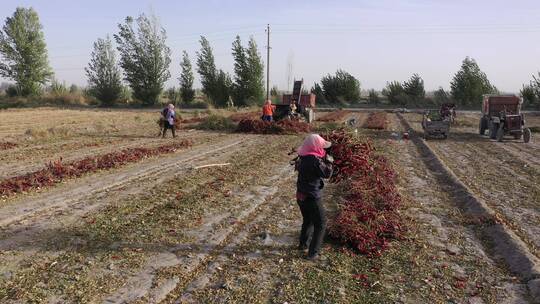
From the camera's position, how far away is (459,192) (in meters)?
10.5

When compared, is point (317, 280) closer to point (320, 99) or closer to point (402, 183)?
point (402, 183)

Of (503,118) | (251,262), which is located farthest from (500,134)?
(251,262)

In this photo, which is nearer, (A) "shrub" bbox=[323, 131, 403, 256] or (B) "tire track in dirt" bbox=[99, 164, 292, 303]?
(B) "tire track in dirt" bbox=[99, 164, 292, 303]

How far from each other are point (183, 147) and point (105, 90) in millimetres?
47862

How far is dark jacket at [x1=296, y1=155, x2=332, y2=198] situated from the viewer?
6344 mm

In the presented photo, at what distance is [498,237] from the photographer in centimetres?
731

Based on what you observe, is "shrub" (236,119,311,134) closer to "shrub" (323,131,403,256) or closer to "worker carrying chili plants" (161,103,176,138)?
"worker carrying chili plants" (161,103,176,138)

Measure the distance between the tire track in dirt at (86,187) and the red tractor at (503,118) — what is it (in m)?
14.4

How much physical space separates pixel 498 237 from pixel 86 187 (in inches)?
323

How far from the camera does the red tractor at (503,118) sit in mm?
21812

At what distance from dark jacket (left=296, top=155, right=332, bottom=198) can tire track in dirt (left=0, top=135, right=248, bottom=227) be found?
491 cm

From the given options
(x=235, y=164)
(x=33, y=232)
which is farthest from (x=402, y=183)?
(x=33, y=232)

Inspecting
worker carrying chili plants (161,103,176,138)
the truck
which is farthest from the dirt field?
the truck

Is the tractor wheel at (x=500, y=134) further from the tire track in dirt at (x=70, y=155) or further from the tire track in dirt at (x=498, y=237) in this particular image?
the tire track in dirt at (x=70, y=155)
